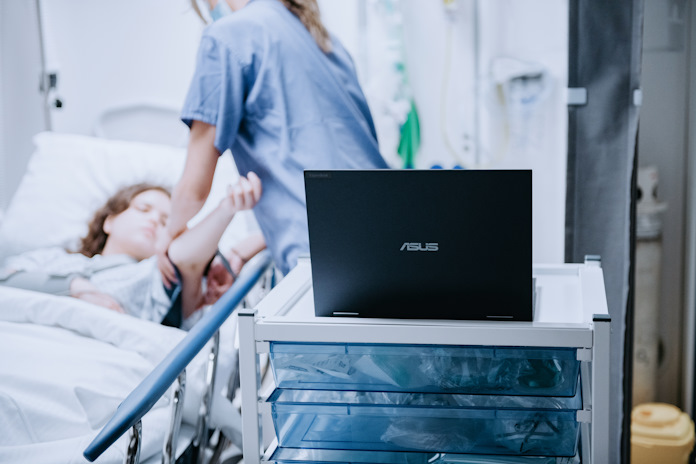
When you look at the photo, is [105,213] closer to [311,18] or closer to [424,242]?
[311,18]

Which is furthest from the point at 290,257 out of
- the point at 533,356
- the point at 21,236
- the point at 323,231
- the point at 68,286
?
the point at 533,356

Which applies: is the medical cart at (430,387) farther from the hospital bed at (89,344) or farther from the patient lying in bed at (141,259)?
the patient lying in bed at (141,259)

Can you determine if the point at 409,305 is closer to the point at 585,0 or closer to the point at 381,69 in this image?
the point at 585,0

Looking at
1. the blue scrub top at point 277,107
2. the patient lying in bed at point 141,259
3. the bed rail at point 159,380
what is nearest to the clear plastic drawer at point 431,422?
the bed rail at point 159,380

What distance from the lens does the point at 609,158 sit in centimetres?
182

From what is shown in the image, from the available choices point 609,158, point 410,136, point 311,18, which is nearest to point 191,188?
point 311,18

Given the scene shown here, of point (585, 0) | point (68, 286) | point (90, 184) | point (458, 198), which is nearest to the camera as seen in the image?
point (458, 198)

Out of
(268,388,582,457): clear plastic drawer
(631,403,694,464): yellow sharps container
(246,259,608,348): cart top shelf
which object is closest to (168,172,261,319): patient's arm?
(246,259,608,348): cart top shelf

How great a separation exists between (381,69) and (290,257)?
2.14 ft

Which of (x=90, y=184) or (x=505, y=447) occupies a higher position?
(x=90, y=184)

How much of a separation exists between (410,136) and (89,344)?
44.6 inches

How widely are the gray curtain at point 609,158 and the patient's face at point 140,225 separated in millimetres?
1110

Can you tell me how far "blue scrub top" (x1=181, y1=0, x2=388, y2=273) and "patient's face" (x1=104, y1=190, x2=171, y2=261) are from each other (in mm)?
275

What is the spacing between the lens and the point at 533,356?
106 centimetres
